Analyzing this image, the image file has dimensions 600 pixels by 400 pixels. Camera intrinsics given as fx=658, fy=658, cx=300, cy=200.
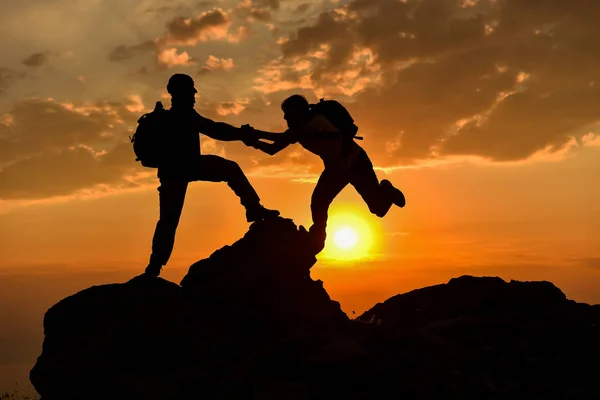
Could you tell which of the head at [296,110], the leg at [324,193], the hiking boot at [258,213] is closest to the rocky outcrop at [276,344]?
the hiking boot at [258,213]

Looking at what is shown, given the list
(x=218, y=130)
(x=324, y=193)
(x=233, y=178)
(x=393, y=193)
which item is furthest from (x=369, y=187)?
(x=218, y=130)

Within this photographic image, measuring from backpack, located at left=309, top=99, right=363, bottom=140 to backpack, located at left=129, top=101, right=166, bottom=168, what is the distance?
8.60ft

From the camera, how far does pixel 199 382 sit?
9.50 m

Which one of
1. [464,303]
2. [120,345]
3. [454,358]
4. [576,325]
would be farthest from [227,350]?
[576,325]

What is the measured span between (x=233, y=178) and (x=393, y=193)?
10.7ft

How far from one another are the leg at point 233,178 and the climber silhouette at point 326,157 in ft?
2.47

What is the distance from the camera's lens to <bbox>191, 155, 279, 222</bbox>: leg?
35.8ft

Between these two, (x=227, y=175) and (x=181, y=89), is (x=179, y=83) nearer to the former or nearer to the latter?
(x=181, y=89)

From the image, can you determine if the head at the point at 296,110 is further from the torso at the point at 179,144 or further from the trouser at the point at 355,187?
the torso at the point at 179,144

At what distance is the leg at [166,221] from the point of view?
10.9 metres

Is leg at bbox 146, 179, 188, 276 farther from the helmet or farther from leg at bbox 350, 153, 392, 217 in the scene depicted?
leg at bbox 350, 153, 392, 217

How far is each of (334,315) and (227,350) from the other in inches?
88.5

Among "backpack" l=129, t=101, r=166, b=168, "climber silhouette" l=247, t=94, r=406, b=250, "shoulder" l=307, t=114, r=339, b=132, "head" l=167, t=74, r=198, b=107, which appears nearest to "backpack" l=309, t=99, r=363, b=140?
"climber silhouette" l=247, t=94, r=406, b=250

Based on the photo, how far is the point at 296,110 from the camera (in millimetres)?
11242
